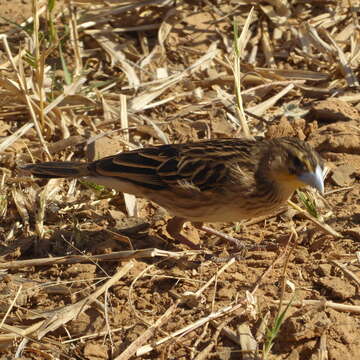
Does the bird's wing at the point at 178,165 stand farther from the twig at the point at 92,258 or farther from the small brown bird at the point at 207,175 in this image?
the twig at the point at 92,258

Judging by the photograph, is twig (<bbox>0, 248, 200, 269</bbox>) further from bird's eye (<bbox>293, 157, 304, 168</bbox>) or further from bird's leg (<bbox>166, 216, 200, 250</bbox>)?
bird's eye (<bbox>293, 157, 304, 168</bbox>)

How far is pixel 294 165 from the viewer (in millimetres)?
6047

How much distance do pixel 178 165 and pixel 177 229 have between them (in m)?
0.54

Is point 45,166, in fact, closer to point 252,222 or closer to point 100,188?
point 100,188

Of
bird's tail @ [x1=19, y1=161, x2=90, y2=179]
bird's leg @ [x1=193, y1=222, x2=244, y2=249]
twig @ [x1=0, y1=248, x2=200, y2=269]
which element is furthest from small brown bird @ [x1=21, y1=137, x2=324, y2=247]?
twig @ [x1=0, y1=248, x2=200, y2=269]

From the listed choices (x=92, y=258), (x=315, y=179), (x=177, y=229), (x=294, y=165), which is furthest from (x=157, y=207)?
(x=315, y=179)

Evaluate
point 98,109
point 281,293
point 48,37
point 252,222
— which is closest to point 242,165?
point 252,222

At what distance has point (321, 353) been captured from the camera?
5.27m

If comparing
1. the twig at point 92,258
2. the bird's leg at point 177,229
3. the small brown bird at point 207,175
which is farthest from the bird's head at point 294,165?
the twig at point 92,258

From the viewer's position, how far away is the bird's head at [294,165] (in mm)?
5934

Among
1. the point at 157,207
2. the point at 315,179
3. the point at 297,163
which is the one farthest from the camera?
the point at 157,207

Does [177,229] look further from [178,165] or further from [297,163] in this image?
[297,163]

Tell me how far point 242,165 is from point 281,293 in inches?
46.7

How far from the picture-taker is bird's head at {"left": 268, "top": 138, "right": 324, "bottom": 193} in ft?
19.5
